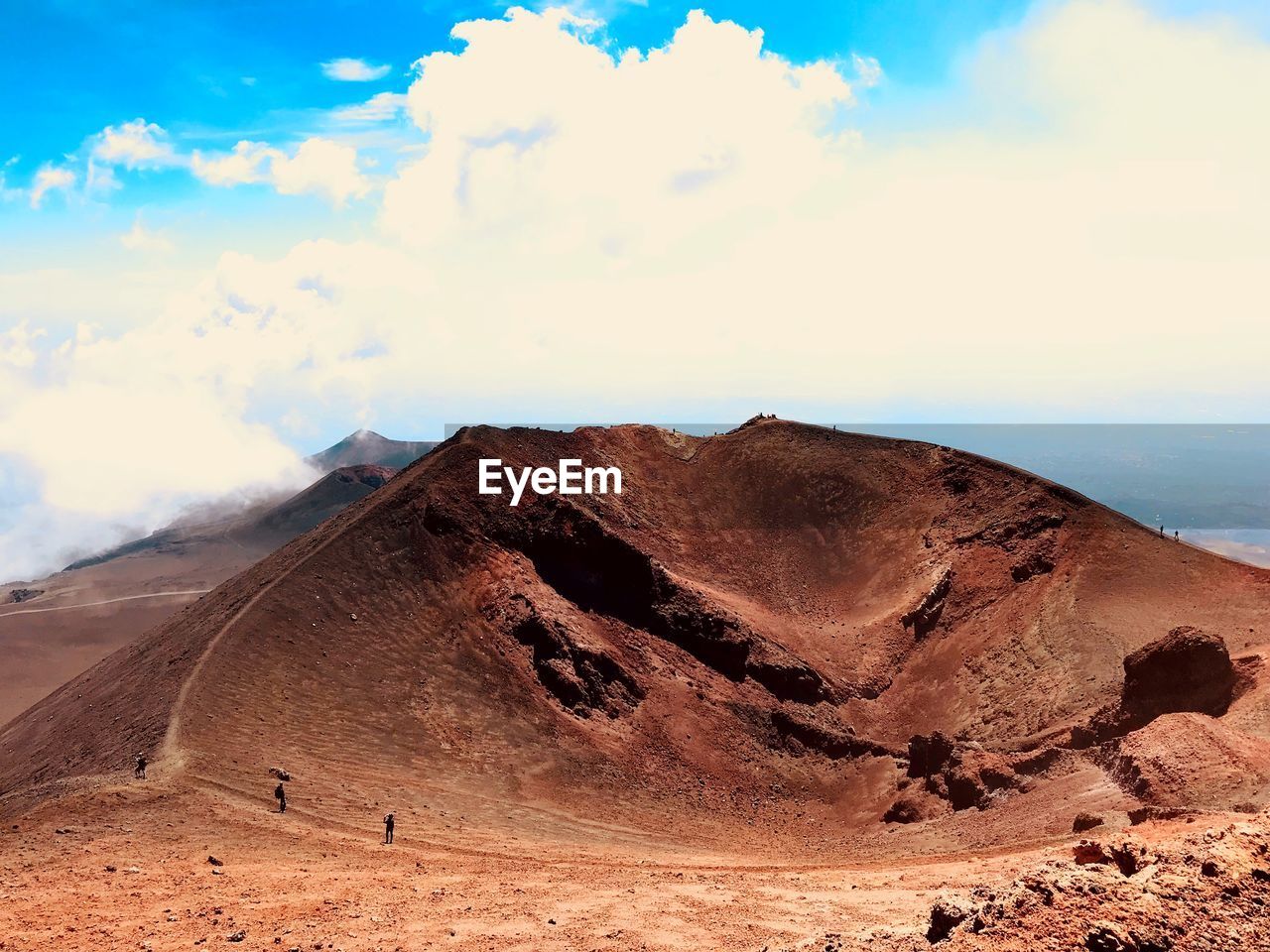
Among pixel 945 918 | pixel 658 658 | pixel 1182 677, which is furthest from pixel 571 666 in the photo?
pixel 945 918

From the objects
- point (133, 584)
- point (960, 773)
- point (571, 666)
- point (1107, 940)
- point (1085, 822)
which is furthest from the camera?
point (133, 584)

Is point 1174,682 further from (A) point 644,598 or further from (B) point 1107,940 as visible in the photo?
(B) point 1107,940

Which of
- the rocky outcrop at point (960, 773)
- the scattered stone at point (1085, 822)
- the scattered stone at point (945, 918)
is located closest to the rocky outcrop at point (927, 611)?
the rocky outcrop at point (960, 773)

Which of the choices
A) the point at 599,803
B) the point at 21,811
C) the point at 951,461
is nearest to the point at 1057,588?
the point at 951,461

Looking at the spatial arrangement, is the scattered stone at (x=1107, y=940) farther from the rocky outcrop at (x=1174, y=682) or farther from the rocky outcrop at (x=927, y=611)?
the rocky outcrop at (x=927, y=611)

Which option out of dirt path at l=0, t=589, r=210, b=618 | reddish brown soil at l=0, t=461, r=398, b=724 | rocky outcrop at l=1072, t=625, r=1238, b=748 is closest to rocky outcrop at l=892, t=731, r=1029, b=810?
rocky outcrop at l=1072, t=625, r=1238, b=748

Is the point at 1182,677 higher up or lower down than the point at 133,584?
higher up

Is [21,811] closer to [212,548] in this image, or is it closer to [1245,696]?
[1245,696]
